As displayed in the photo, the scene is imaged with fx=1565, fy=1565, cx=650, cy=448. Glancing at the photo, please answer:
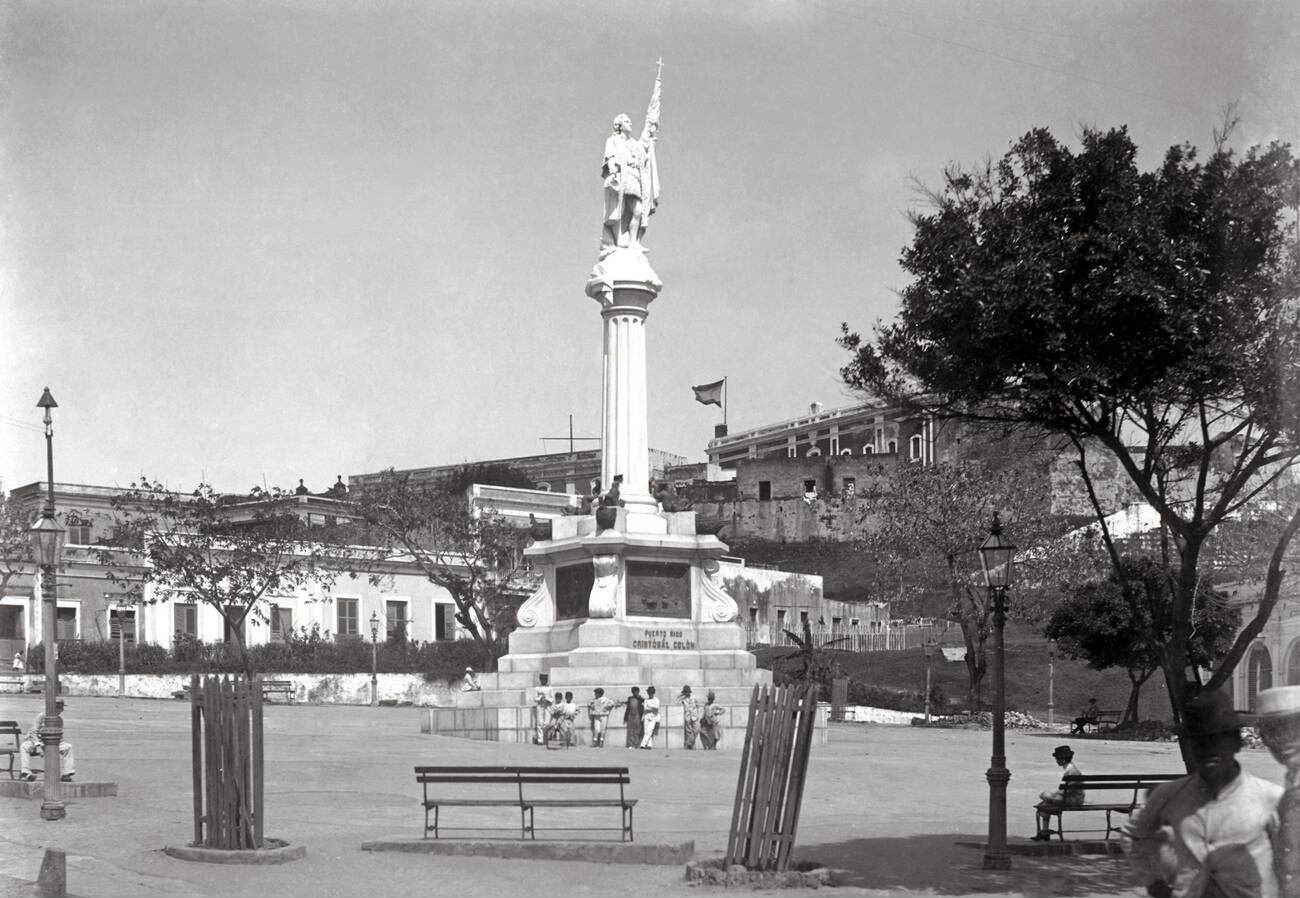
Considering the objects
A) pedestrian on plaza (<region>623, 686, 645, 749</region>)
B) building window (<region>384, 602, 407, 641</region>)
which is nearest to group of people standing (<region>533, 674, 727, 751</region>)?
pedestrian on plaza (<region>623, 686, 645, 749</region>)

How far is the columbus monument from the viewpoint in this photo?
26.8 meters

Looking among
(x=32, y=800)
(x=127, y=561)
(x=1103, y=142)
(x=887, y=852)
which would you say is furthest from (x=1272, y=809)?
(x=127, y=561)

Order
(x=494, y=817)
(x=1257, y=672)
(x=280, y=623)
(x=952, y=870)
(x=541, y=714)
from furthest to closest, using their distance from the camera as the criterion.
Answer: (x=280, y=623)
(x=1257, y=672)
(x=541, y=714)
(x=494, y=817)
(x=952, y=870)

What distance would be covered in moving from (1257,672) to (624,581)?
66.3 ft

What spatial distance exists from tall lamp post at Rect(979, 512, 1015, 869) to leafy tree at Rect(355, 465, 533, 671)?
3546cm

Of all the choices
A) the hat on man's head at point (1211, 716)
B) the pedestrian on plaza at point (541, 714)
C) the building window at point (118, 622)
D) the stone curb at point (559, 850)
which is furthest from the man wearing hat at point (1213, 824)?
the building window at point (118, 622)

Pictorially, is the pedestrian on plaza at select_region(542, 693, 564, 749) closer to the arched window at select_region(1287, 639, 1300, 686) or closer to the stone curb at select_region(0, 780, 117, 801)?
the stone curb at select_region(0, 780, 117, 801)

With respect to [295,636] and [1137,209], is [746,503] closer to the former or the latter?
[295,636]

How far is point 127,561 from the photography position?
52.5 metres

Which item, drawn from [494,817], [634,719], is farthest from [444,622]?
[494,817]

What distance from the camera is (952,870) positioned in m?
12.3

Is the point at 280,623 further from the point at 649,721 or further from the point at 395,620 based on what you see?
the point at 649,721

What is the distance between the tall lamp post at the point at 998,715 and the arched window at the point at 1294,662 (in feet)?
81.0

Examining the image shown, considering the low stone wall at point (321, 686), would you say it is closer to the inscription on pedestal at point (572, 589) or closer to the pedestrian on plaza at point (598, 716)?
the inscription on pedestal at point (572, 589)
